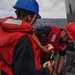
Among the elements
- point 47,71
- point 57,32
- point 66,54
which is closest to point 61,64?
point 66,54

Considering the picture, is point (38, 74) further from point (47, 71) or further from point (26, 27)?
point (26, 27)

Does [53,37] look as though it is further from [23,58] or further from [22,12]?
[23,58]

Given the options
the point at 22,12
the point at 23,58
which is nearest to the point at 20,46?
the point at 23,58

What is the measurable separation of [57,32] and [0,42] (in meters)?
1.59

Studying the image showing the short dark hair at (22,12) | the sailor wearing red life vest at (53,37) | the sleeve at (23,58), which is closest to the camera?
the sleeve at (23,58)

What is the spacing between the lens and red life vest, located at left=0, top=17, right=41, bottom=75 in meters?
2.04

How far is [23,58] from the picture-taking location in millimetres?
2004

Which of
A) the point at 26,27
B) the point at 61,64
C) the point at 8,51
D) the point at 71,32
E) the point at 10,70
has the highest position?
the point at 26,27

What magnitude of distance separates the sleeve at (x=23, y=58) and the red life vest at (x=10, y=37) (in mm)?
46

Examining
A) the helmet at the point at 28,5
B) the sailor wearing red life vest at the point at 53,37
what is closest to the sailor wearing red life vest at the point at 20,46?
the helmet at the point at 28,5

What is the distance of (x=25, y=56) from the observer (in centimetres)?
200

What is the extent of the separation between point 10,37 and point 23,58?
18cm

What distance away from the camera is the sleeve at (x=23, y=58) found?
1990 millimetres

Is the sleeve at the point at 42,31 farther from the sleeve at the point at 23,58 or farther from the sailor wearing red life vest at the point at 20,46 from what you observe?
the sleeve at the point at 23,58
